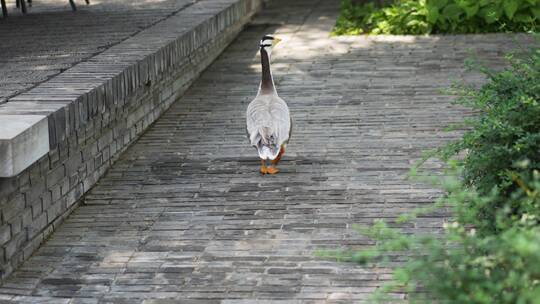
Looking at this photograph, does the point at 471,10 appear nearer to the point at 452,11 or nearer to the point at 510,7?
the point at 452,11

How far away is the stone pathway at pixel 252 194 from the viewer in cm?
623

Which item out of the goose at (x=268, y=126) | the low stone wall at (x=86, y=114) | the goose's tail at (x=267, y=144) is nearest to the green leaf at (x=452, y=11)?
the low stone wall at (x=86, y=114)

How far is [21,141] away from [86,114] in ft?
4.41

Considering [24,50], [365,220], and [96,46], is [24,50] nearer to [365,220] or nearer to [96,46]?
[96,46]

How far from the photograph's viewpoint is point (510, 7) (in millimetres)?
13398

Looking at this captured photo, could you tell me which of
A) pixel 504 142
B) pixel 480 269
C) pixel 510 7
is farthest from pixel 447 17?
pixel 480 269

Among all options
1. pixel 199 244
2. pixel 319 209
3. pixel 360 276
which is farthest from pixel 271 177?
pixel 360 276

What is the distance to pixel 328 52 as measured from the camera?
13094 mm

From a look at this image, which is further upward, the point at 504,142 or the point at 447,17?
the point at 504,142

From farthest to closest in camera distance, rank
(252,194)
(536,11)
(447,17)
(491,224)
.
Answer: (447,17) → (536,11) → (252,194) → (491,224)

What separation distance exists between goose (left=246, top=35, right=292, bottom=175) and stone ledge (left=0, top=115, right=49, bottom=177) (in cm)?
214

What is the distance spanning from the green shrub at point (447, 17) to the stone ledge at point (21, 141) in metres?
8.20

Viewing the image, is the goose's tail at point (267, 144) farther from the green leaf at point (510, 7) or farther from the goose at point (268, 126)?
the green leaf at point (510, 7)

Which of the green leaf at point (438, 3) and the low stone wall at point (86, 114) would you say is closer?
the low stone wall at point (86, 114)
